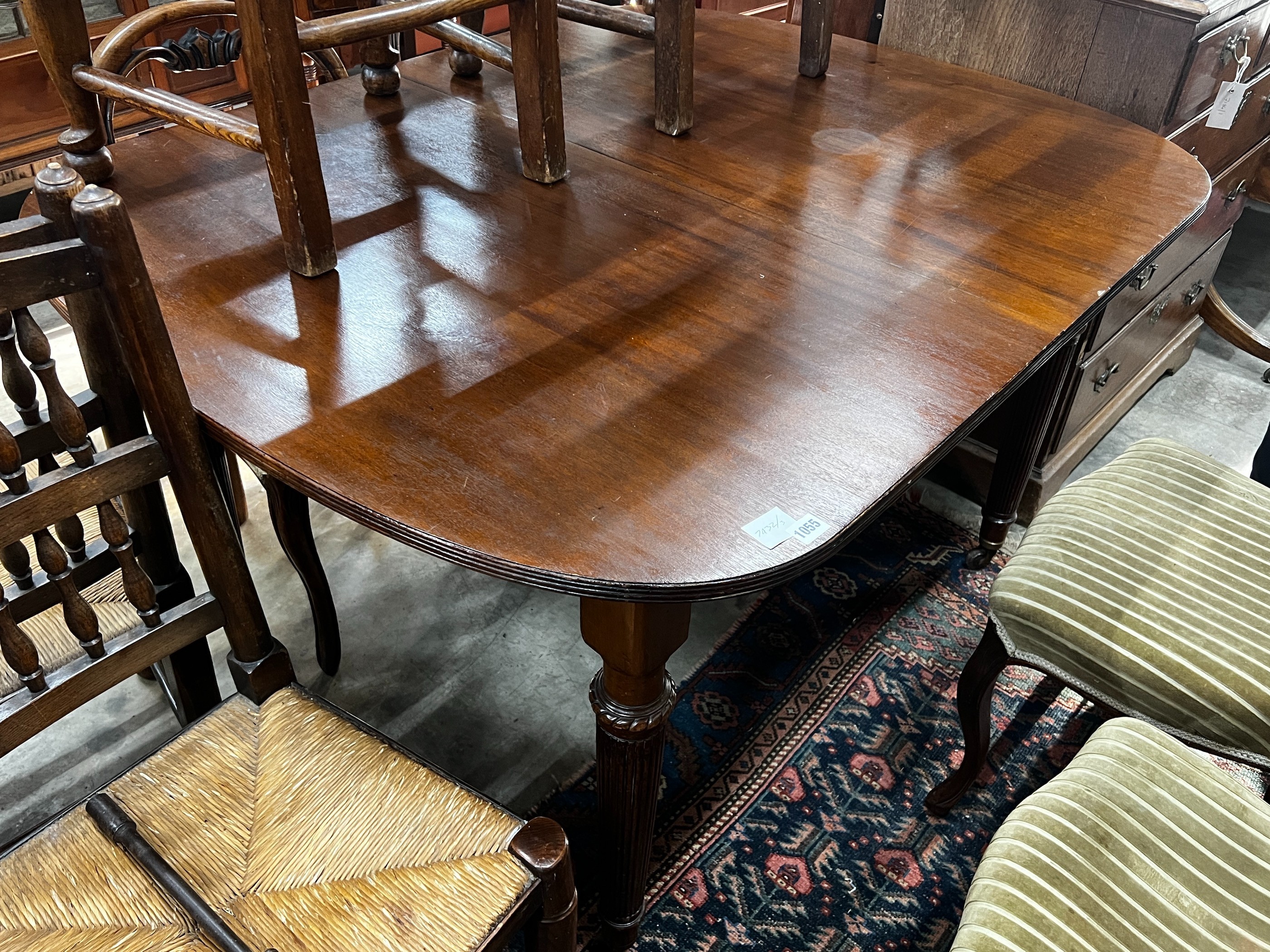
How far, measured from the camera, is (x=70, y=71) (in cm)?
128

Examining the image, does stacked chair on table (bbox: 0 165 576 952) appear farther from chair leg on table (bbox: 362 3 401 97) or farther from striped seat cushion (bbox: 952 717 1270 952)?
chair leg on table (bbox: 362 3 401 97)

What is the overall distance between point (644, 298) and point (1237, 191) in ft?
5.53

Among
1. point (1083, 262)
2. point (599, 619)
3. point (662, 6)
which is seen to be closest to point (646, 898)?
point (599, 619)

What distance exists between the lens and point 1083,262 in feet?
3.97

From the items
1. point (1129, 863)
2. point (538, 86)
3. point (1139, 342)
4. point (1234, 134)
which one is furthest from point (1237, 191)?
point (1129, 863)

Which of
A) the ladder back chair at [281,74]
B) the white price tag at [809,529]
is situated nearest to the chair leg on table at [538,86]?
the ladder back chair at [281,74]

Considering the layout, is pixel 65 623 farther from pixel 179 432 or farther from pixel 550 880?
pixel 550 880

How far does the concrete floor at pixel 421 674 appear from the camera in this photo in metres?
1.51

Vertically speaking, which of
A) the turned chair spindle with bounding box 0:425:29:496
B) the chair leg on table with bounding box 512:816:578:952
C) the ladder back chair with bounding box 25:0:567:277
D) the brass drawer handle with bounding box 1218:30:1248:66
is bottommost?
the chair leg on table with bounding box 512:816:578:952

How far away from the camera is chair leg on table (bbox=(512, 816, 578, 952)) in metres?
0.90

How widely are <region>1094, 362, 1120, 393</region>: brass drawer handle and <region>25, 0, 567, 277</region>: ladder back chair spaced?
116 centimetres

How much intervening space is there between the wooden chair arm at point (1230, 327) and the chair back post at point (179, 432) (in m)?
2.20

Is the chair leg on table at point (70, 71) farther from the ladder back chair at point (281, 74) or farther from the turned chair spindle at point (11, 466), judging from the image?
the turned chair spindle at point (11, 466)

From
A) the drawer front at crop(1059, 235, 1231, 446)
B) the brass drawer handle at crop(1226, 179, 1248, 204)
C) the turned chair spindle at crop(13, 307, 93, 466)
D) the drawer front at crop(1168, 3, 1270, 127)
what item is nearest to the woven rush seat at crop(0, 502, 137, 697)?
the turned chair spindle at crop(13, 307, 93, 466)
